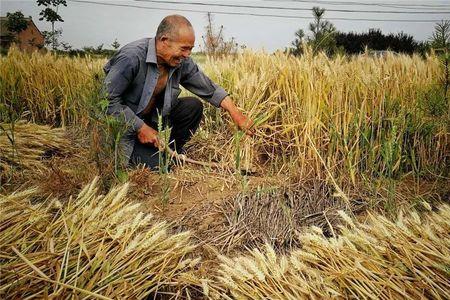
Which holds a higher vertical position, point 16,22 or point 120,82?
point 16,22

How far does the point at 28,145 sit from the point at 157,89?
1094 millimetres

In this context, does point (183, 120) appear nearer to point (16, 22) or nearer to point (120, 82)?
point (120, 82)

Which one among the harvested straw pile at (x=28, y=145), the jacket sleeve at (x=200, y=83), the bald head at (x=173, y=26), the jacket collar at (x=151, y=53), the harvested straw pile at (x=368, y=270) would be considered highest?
the bald head at (x=173, y=26)

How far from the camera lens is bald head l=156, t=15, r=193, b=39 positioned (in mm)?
2631

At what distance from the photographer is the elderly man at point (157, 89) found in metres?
2.65

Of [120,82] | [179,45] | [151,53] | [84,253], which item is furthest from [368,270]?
[151,53]

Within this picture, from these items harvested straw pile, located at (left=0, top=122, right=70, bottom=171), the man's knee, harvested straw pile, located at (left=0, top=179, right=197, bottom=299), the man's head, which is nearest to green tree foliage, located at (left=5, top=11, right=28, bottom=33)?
harvested straw pile, located at (left=0, top=122, right=70, bottom=171)

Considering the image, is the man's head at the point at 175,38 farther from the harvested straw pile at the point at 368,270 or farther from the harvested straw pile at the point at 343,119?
the harvested straw pile at the point at 368,270

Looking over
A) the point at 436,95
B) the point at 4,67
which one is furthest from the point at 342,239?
the point at 4,67

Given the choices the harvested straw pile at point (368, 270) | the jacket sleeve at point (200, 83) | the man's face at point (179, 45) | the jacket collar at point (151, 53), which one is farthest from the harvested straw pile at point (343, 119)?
the harvested straw pile at point (368, 270)

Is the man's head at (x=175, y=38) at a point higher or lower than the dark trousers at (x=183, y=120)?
higher

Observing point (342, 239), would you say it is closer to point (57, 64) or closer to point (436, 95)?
point (436, 95)

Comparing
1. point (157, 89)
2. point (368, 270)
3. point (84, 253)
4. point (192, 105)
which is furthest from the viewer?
point (192, 105)

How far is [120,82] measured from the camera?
107 inches
